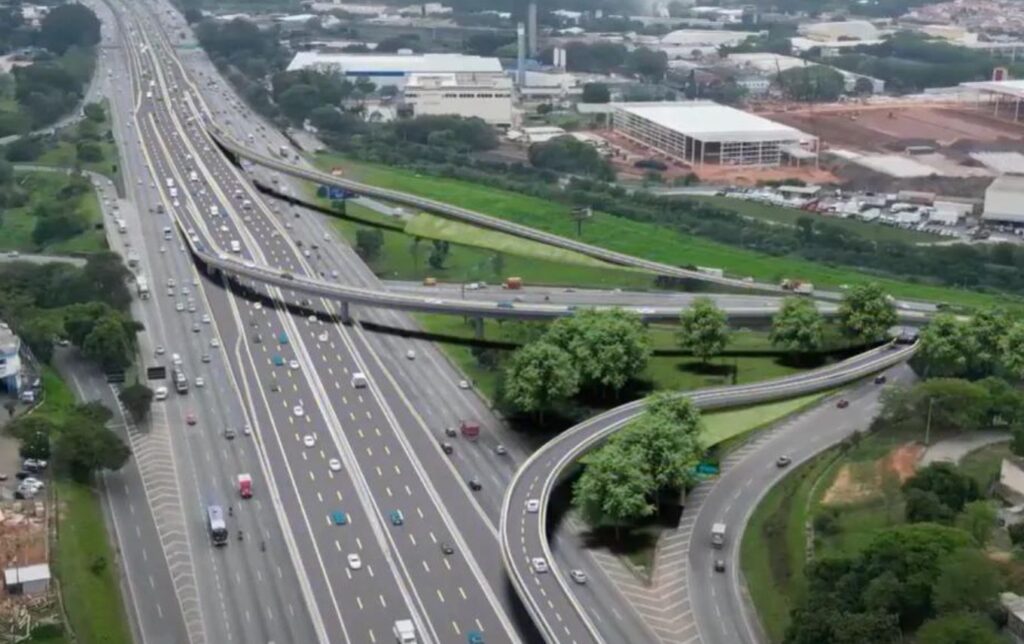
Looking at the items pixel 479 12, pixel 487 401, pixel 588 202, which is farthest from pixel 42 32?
pixel 487 401

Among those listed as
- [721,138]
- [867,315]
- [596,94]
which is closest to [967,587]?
[867,315]

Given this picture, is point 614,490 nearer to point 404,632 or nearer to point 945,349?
point 404,632

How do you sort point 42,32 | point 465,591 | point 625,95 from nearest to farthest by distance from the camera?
point 465,591 < point 625,95 < point 42,32

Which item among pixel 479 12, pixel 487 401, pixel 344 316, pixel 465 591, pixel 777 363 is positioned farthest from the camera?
pixel 479 12

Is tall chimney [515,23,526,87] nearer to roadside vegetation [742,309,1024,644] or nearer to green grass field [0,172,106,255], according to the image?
green grass field [0,172,106,255]

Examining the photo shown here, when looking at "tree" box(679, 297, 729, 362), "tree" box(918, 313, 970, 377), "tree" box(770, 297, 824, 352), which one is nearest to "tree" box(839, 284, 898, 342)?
"tree" box(770, 297, 824, 352)

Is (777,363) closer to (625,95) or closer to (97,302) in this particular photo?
(97,302)

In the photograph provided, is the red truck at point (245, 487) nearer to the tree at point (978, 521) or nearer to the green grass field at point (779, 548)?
the green grass field at point (779, 548)
